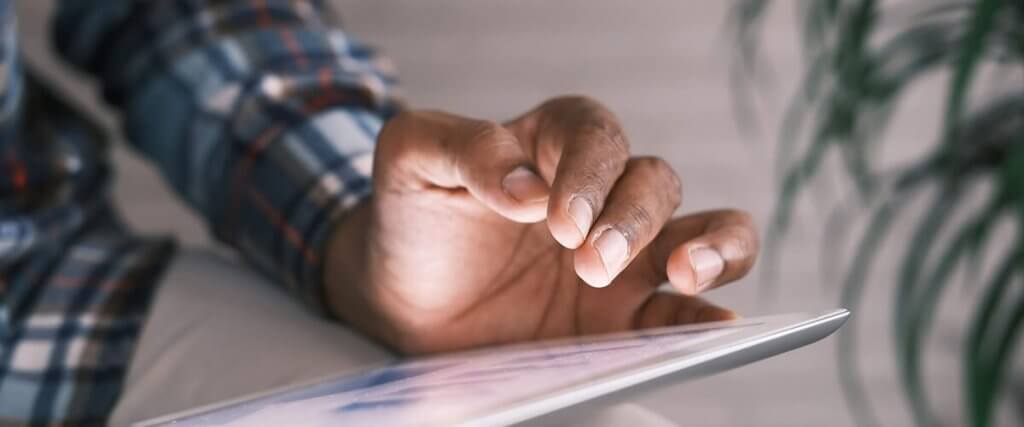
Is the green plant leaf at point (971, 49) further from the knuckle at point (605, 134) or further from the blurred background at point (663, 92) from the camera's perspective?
the blurred background at point (663, 92)

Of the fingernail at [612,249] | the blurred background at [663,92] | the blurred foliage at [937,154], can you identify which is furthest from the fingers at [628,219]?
the blurred background at [663,92]

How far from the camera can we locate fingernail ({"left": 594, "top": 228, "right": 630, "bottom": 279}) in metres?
0.44

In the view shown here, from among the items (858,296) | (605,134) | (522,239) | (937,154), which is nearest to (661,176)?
(605,134)

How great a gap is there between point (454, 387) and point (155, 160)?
0.67 m

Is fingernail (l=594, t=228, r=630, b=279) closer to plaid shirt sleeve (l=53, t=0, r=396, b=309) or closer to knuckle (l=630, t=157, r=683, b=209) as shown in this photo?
knuckle (l=630, t=157, r=683, b=209)

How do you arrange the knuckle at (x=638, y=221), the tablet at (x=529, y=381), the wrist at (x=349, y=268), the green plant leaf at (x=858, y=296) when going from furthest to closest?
the green plant leaf at (x=858, y=296) < the wrist at (x=349, y=268) < the knuckle at (x=638, y=221) < the tablet at (x=529, y=381)

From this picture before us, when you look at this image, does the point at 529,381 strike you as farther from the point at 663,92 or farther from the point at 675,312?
the point at 663,92

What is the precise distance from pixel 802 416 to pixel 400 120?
4.13 ft

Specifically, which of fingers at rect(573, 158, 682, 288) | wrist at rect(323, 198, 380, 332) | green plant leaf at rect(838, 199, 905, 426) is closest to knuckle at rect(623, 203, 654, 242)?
fingers at rect(573, 158, 682, 288)

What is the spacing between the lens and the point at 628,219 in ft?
1.54

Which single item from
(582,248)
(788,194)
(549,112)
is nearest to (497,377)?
(582,248)

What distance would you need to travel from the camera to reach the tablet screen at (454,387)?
1.19 ft

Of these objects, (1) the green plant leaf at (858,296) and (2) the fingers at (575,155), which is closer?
(2) the fingers at (575,155)

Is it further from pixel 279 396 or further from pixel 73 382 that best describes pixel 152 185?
pixel 279 396
